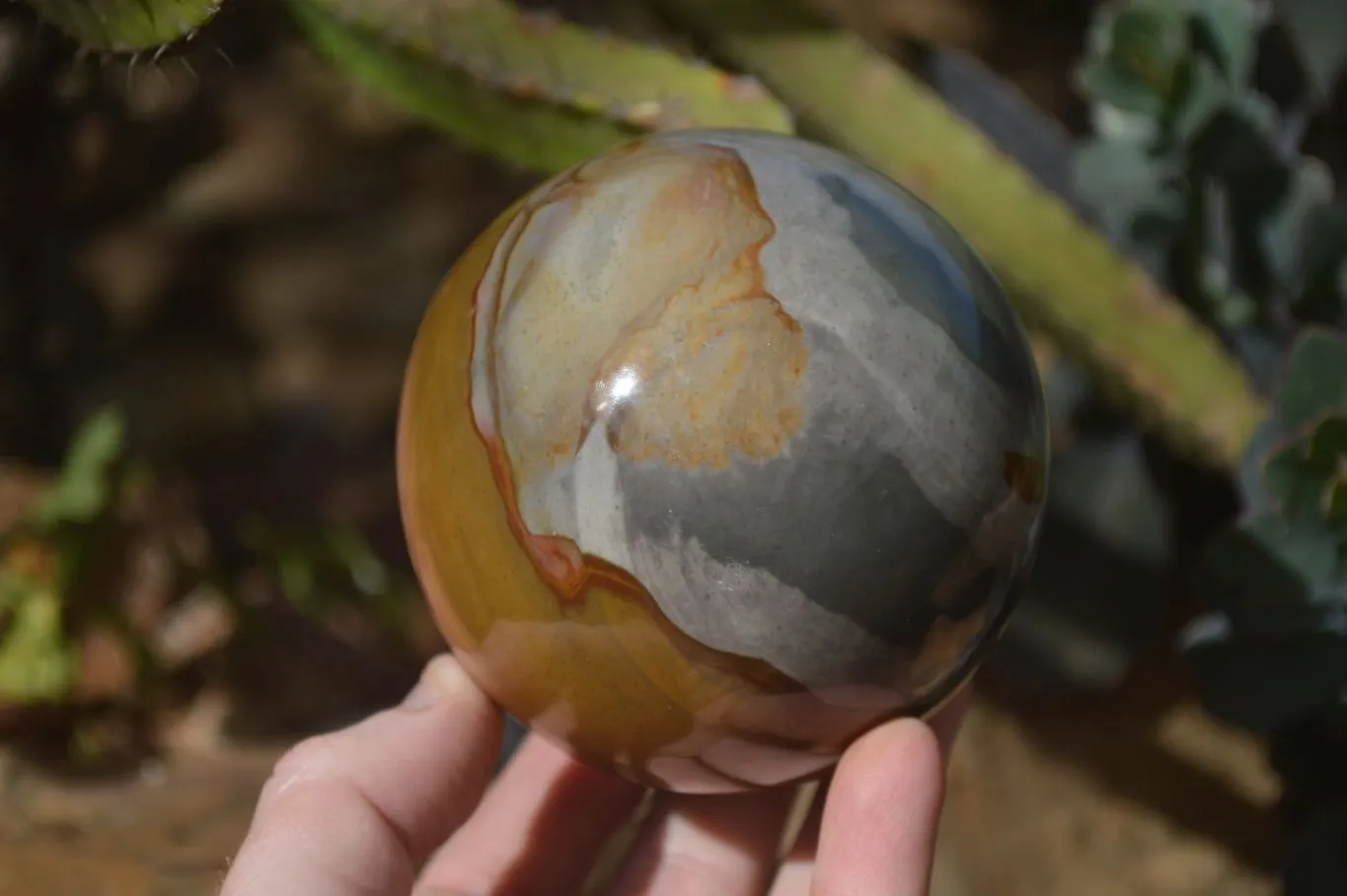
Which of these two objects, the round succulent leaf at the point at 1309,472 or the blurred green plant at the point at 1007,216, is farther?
the blurred green plant at the point at 1007,216

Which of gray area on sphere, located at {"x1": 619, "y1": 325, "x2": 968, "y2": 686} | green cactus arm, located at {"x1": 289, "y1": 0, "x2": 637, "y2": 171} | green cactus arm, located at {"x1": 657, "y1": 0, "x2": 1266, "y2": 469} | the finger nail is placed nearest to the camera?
gray area on sphere, located at {"x1": 619, "y1": 325, "x2": 968, "y2": 686}

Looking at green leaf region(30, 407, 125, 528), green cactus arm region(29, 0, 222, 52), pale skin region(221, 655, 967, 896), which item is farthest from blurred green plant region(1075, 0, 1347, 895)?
green leaf region(30, 407, 125, 528)

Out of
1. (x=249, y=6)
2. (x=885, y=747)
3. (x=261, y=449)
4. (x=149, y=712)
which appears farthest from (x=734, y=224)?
(x=261, y=449)

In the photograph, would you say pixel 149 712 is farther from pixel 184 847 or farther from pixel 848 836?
pixel 848 836

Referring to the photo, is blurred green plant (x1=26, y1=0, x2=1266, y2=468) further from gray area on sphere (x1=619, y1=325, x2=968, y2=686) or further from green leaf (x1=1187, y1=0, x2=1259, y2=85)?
gray area on sphere (x1=619, y1=325, x2=968, y2=686)

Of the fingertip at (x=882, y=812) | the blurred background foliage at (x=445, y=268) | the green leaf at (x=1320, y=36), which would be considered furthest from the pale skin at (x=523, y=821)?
the green leaf at (x=1320, y=36)

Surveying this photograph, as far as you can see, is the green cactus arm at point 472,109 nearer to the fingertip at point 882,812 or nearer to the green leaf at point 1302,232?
the fingertip at point 882,812
